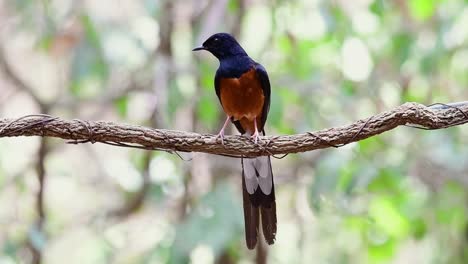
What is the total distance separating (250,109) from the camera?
11.9 feet

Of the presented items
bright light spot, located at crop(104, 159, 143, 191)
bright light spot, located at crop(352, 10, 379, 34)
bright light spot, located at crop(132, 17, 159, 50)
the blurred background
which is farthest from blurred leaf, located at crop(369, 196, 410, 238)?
A: bright light spot, located at crop(132, 17, 159, 50)

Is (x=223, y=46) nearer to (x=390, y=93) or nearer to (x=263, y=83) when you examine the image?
(x=263, y=83)

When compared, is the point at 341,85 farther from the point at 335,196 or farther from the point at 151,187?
the point at 151,187

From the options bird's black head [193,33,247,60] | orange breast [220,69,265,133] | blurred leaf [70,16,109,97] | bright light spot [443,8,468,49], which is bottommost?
orange breast [220,69,265,133]

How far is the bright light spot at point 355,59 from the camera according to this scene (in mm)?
4887

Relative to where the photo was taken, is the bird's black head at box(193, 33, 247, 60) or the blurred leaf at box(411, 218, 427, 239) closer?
the bird's black head at box(193, 33, 247, 60)

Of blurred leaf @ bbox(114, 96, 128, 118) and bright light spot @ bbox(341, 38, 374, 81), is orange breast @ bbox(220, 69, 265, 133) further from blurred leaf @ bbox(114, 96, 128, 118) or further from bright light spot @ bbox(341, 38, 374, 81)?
blurred leaf @ bbox(114, 96, 128, 118)

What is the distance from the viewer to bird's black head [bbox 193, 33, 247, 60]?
3732mm

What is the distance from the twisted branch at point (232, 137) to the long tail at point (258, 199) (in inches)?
23.2

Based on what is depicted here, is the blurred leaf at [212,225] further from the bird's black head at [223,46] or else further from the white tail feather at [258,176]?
the bird's black head at [223,46]

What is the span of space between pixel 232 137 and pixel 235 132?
2545mm

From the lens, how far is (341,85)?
5.03 m

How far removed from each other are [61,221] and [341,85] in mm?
2180

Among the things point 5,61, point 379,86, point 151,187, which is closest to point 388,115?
point 151,187
